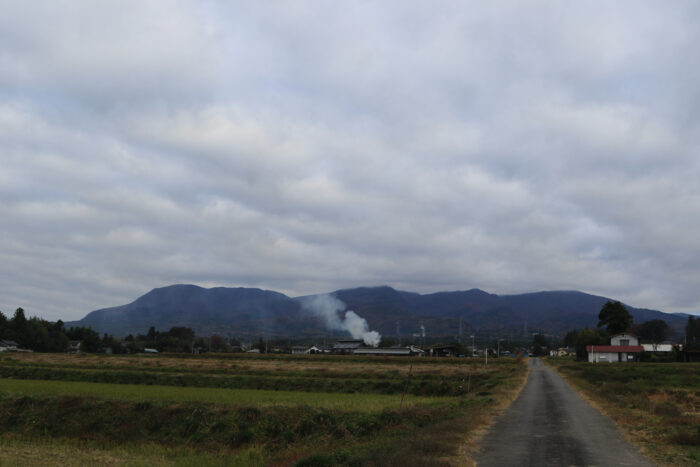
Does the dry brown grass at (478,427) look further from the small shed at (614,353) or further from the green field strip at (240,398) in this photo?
the small shed at (614,353)

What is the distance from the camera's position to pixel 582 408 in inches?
1185

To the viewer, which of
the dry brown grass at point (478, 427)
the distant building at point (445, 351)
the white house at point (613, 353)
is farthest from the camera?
the distant building at point (445, 351)

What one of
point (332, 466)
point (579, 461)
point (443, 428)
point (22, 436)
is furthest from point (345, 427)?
point (22, 436)

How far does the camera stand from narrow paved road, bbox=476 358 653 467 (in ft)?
51.5

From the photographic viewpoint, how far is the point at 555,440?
19172 millimetres

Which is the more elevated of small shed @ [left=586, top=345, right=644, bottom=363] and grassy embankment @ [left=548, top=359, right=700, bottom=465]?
grassy embankment @ [left=548, top=359, right=700, bottom=465]

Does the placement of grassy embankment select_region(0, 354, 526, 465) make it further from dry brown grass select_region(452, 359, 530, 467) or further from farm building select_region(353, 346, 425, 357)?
farm building select_region(353, 346, 425, 357)

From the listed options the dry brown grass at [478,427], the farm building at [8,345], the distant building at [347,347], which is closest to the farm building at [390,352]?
the distant building at [347,347]

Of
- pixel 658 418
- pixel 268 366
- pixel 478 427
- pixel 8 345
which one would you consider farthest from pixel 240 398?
pixel 8 345

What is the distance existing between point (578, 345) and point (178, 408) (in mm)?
125783

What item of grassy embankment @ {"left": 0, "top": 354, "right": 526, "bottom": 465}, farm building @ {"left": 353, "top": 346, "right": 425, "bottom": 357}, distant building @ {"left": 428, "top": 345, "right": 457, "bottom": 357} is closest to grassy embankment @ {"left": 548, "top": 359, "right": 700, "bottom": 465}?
grassy embankment @ {"left": 0, "top": 354, "right": 526, "bottom": 465}

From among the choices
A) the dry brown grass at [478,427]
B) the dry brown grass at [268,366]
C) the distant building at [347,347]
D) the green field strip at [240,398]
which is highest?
the dry brown grass at [478,427]

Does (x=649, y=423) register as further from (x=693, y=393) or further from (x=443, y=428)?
(x=693, y=393)

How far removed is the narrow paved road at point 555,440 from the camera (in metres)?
15.7
